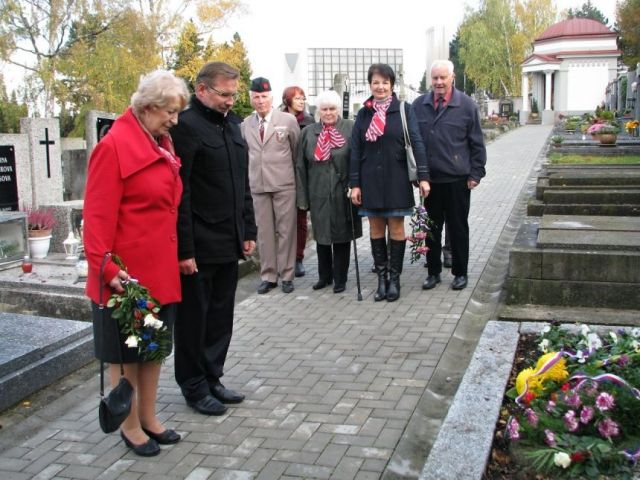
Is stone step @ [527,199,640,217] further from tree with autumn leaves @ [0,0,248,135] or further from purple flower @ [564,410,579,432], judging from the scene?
tree with autumn leaves @ [0,0,248,135]

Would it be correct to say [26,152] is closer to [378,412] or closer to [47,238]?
[47,238]

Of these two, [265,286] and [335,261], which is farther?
[265,286]

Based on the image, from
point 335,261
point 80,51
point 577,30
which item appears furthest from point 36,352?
point 577,30

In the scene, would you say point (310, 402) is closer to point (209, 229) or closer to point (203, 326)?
point (203, 326)

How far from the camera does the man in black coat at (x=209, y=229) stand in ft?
12.6

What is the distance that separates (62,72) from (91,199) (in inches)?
1131

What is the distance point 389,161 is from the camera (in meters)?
6.32

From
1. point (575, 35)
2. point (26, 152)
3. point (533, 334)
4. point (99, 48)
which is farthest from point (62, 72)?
point (575, 35)

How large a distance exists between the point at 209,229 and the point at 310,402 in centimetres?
118

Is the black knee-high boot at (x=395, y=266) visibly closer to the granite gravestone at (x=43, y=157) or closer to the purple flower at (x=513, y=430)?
the purple flower at (x=513, y=430)

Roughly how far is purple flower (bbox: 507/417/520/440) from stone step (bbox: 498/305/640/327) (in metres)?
2.15

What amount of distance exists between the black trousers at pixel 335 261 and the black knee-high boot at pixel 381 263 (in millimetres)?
351

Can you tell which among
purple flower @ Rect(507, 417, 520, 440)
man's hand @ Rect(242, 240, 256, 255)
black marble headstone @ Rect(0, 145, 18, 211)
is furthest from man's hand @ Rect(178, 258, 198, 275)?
black marble headstone @ Rect(0, 145, 18, 211)

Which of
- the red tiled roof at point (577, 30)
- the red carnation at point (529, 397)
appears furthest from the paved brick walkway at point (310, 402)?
the red tiled roof at point (577, 30)
